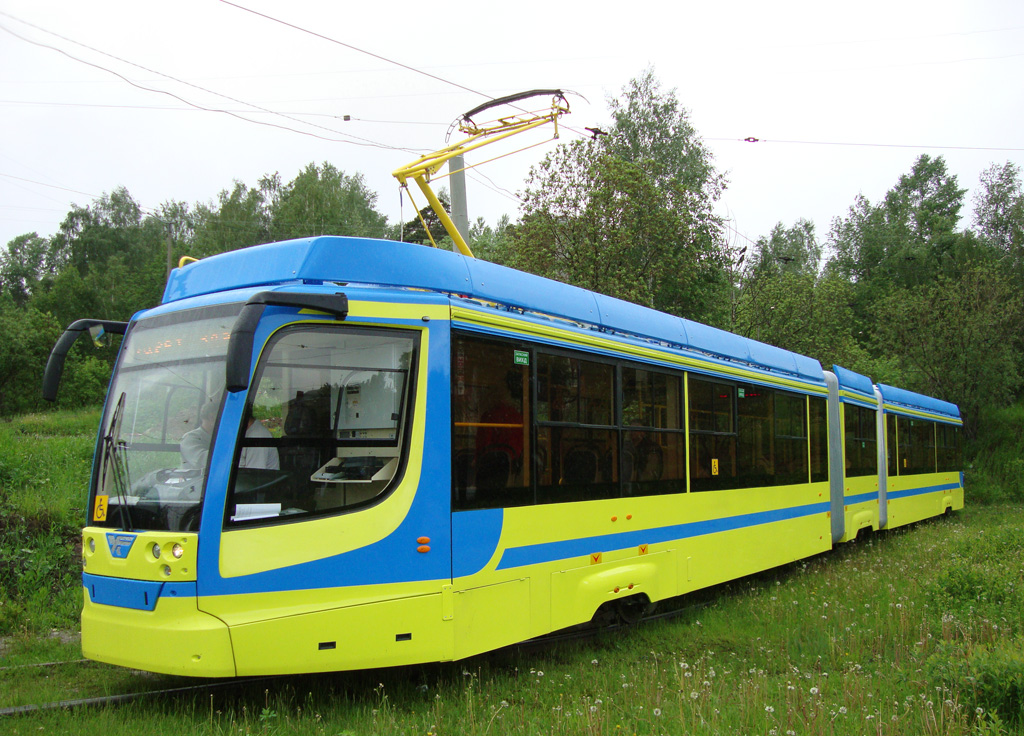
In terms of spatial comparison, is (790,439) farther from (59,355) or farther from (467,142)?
(59,355)

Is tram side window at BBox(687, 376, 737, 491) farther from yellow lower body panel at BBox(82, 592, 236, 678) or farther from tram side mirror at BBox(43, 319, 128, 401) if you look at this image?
tram side mirror at BBox(43, 319, 128, 401)

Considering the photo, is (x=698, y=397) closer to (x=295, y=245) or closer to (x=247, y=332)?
(x=295, y=245)

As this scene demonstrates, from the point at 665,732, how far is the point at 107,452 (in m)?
4.00

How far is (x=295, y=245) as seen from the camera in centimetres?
535

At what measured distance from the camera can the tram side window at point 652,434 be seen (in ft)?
23.6

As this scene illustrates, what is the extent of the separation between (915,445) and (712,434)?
35.9ft

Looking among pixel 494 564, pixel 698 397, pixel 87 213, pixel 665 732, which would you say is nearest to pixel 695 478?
pixel 698 397

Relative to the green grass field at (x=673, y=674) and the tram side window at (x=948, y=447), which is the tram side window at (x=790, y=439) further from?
the tram side window at (x=948, y=447)

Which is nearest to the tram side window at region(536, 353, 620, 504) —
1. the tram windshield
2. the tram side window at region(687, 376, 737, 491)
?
the tram side window at region(687, 376, 737, 491)

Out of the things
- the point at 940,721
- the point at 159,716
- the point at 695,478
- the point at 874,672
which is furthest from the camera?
the point at 695,478

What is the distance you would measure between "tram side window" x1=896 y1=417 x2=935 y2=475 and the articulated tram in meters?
11.5

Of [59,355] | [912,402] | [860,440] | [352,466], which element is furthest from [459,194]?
[912,402]

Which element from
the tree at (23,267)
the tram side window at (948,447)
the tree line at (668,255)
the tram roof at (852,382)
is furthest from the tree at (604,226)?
the tree at (23,267)

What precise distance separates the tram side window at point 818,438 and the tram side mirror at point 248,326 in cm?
870
